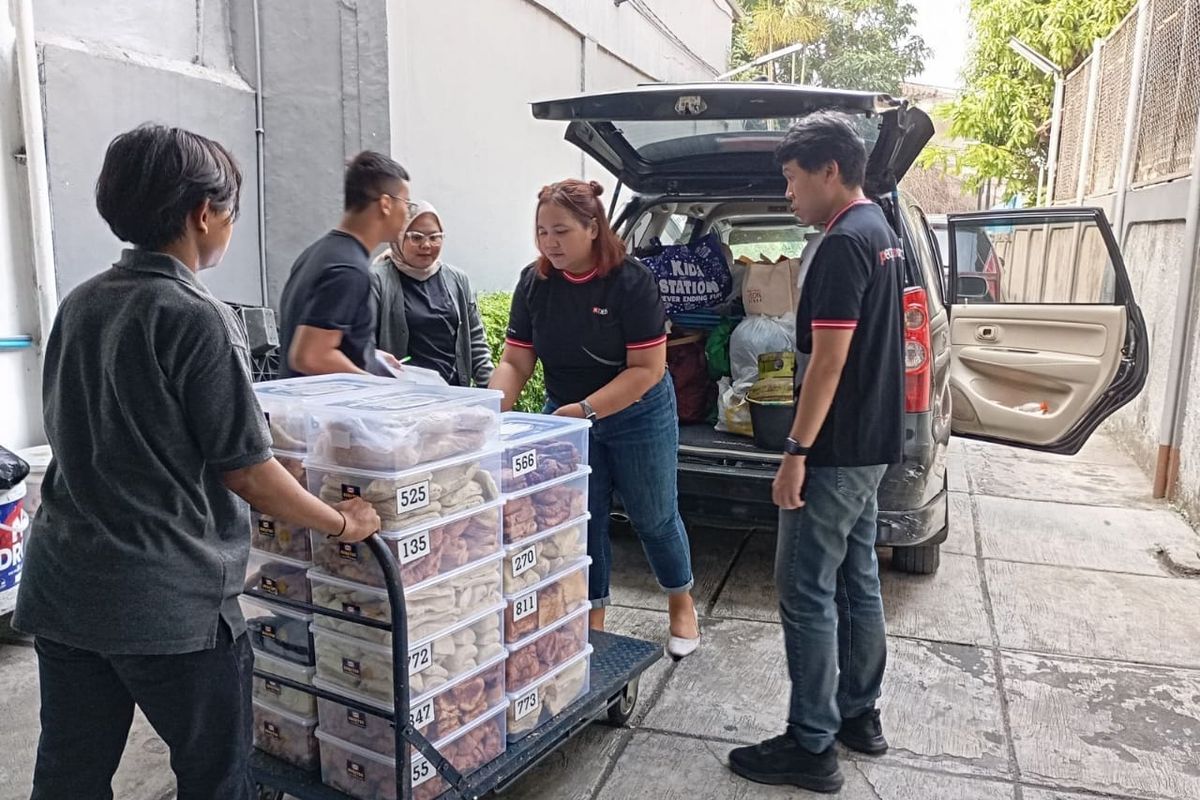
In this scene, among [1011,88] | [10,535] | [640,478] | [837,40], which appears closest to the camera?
[640,478]

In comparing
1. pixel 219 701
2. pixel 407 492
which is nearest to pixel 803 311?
pixel 407 492

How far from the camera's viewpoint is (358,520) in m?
2.05

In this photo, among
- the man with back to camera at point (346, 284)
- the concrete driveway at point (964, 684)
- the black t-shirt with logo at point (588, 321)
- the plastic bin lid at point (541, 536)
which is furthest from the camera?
the black t-shirt with logo at point (588, 321)

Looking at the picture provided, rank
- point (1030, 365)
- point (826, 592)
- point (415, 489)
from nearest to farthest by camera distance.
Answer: point (415, 489) < point (826, 592) < point (1030, 365)

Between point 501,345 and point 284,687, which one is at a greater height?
point 501,345

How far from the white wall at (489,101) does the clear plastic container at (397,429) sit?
5.54m

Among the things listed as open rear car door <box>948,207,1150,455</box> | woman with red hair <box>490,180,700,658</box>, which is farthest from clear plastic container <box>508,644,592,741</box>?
open rear car door <box>948,207,1150,455</box>

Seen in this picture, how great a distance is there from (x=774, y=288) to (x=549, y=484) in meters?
2.38

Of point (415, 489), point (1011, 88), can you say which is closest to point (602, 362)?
point (415, 489)

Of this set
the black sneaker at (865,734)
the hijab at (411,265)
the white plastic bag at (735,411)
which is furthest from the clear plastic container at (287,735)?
the white plastic bag at (735,411)

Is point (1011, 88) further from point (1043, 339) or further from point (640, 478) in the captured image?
point (640, 478)

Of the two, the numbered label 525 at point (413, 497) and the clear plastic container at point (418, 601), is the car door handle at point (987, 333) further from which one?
the numbered label 525 at point (413, 497)

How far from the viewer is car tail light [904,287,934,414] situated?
3.77 m

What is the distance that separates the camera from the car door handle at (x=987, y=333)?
5359 mm
